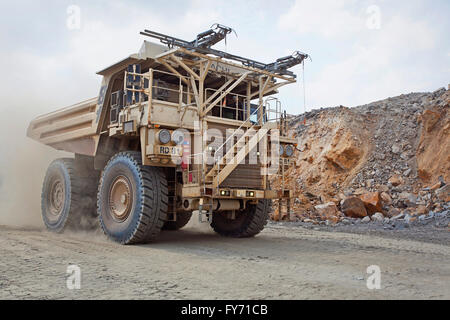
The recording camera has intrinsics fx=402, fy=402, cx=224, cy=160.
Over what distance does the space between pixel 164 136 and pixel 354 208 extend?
321 inches

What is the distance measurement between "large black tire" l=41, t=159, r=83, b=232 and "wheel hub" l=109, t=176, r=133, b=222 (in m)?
2.03

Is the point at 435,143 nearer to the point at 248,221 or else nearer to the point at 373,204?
the point at 373,204

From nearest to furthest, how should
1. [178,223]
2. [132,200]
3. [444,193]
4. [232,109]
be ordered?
[132,200], [232,109], [178,223], [444,193]

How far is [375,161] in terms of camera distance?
56.8 feet

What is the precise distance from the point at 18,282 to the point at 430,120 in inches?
634

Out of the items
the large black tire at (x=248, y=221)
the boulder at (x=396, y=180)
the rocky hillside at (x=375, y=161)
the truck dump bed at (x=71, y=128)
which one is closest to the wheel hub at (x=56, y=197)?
the truck dump bed at (x=71, y=128)

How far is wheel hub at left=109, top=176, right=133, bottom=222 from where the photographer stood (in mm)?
7648

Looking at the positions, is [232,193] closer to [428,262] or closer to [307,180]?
[428,262]

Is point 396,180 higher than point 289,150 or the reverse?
the reverse

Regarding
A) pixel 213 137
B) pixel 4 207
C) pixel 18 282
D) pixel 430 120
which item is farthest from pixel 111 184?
pixel 430 120

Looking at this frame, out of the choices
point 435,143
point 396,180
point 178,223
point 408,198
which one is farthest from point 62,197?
point 435,143

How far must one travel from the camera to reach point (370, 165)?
1719 centimetres

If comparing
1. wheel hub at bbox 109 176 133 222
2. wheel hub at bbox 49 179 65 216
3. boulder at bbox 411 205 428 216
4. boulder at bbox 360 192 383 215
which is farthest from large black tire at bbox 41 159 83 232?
boulder at bbox 411 205 428 216

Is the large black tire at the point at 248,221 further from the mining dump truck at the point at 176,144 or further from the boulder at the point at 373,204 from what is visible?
the boulder at the point at 373,204
